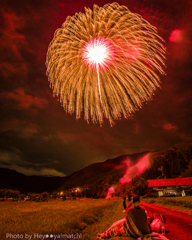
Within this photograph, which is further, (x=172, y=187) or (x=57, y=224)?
(x=172, y=187)

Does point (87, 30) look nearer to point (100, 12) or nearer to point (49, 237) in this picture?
point (100, 12)

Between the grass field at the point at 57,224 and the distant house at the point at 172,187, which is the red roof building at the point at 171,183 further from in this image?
the grass field at the point at 57,224

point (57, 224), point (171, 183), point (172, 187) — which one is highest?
point (57, 224)

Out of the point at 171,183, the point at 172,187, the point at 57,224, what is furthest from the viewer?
the point at 171,183

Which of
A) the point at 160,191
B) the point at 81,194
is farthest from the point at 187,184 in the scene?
the point at 81,194

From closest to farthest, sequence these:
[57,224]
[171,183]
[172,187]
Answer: [57,224] < [172,187] < [171,183]

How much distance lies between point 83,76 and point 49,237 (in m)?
16.1

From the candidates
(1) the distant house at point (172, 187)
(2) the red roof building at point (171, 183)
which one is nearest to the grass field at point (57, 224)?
(1) the distant house at point (172, 187)

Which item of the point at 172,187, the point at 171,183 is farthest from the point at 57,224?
the point at 171,183

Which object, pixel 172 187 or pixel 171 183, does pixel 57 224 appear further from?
pixel 171 183

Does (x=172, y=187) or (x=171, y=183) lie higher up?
(x=171, y=183)

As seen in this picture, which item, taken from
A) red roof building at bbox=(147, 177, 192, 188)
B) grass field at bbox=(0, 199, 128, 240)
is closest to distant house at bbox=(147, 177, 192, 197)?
red roof building at bbox=(147, 177, 192, 188)

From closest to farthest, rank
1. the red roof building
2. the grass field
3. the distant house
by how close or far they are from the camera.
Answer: the grass field
the distant house
the red roof building

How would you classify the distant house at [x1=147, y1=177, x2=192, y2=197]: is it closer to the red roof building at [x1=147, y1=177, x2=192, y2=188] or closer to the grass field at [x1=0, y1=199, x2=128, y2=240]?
the red roof building at [x1=147, y1=177, x2=192, y2=188]
